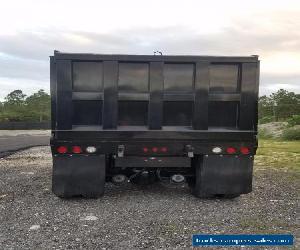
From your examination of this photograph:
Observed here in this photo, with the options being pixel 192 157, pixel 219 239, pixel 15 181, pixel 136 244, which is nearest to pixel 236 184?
pixel 192 157

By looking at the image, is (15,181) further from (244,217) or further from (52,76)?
(244,217)

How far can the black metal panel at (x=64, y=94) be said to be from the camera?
27.3 feet

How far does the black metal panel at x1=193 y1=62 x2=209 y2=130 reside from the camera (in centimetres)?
847

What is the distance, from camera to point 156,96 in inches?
333

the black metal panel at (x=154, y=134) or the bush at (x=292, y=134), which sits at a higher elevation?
the black metal panel at (x=154, y=134)

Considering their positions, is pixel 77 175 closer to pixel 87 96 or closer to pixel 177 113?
pixel 87 96

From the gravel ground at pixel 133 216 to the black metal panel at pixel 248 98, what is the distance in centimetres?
159

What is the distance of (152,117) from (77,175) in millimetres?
1860

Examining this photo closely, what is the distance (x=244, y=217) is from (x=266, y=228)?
759 mm

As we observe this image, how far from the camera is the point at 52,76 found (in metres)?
8.41

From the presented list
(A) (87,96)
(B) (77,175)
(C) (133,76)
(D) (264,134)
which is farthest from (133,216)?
(D) (264,134)

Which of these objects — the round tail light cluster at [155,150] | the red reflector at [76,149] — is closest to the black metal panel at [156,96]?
the round tail light cluster at [155,150]

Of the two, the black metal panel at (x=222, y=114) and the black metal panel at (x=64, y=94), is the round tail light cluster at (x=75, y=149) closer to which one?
the black metal panel at (x=64, y=94)

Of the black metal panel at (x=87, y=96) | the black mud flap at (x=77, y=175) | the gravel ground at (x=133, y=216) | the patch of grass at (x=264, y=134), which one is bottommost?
the patch of grass at (x=264, y=134)
